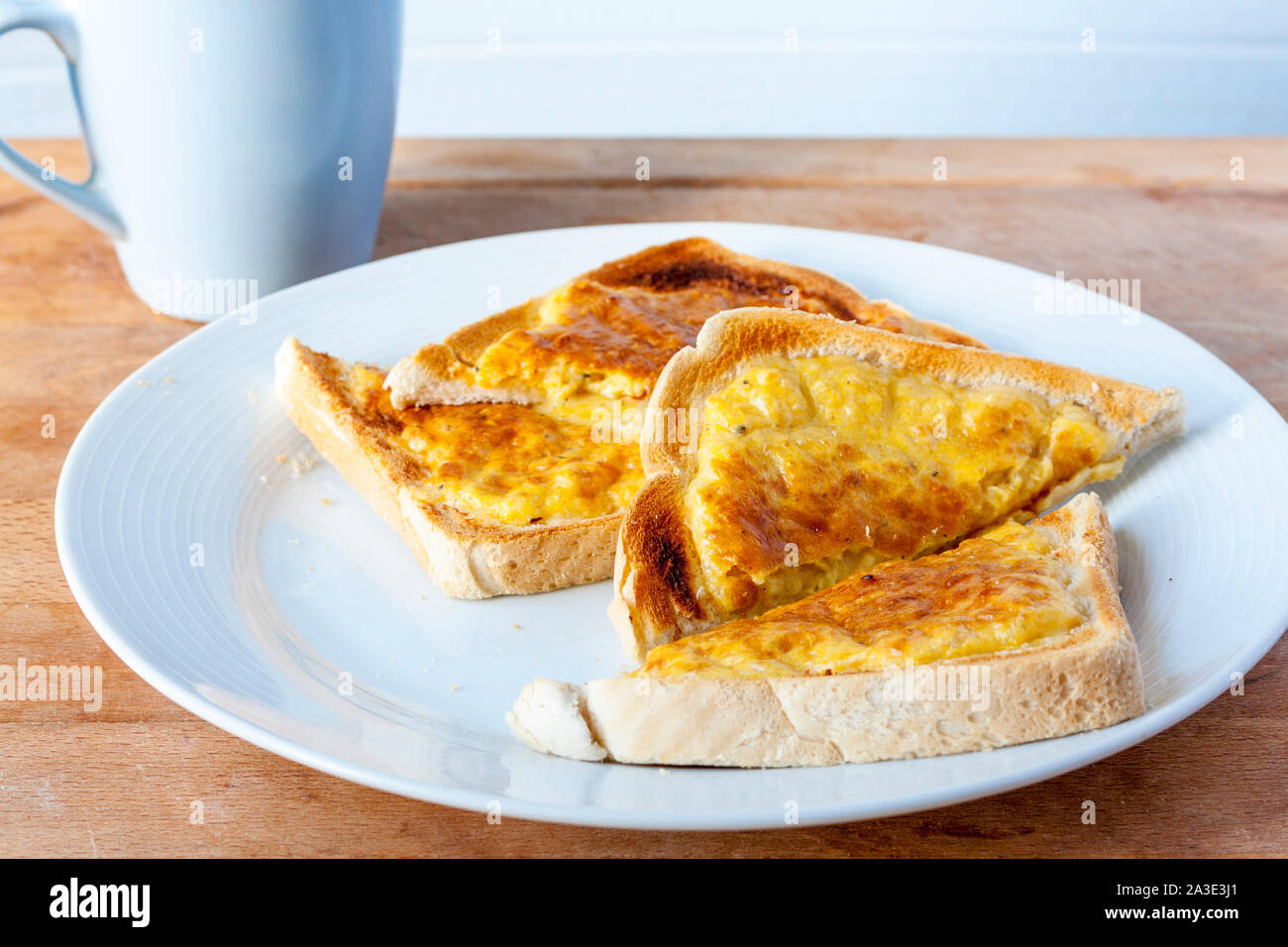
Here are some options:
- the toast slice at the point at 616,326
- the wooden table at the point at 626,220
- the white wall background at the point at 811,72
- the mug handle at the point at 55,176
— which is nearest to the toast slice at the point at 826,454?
the toast slice at the point at 616,326

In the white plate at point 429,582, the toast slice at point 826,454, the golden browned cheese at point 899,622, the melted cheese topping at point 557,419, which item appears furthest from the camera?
the melted cheese topping at point 557,419

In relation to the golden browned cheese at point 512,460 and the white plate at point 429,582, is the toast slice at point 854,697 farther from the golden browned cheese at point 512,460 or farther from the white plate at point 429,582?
the golden browned cheese at point 512,460

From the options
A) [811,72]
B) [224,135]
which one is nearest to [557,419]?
[224,135]

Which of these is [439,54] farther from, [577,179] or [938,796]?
[938,796]

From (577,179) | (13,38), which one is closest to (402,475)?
(577,179)

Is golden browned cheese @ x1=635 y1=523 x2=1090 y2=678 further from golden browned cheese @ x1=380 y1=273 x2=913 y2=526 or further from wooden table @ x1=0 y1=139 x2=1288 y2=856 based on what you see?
golden browned cheese @ x1=380 y1=273 x2=913 y2=526

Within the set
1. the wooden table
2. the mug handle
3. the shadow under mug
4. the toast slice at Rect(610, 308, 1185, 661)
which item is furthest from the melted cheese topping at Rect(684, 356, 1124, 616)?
the mug handle
